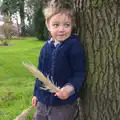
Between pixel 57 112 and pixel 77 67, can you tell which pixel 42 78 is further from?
pixel 57 112

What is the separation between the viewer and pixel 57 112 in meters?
3.13

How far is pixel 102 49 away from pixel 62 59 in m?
0.34

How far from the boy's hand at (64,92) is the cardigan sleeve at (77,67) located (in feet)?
0.17

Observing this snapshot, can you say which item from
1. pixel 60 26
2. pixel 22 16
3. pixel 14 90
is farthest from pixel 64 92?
pixel 22 16

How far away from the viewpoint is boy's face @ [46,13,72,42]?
299cm

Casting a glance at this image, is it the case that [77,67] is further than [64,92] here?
Yes

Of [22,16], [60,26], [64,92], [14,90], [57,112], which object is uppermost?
[60,26]

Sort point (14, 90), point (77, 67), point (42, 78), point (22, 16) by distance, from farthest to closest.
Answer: point (22, 16), point (14, 90), point (77, 67), point (42, 78)

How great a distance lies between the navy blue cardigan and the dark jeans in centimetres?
5

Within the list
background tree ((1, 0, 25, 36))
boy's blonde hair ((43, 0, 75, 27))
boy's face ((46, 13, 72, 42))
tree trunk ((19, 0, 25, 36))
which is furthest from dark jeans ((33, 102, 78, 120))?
tree trunk ((19, 0, 25, 36))

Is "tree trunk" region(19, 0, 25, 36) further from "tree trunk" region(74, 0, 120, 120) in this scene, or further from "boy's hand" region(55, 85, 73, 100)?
"boy's hand" region(55, 85, 73, 100)

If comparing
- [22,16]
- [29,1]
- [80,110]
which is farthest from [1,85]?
[22,16]

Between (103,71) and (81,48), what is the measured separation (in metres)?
0.26

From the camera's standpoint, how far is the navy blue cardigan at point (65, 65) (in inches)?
117
